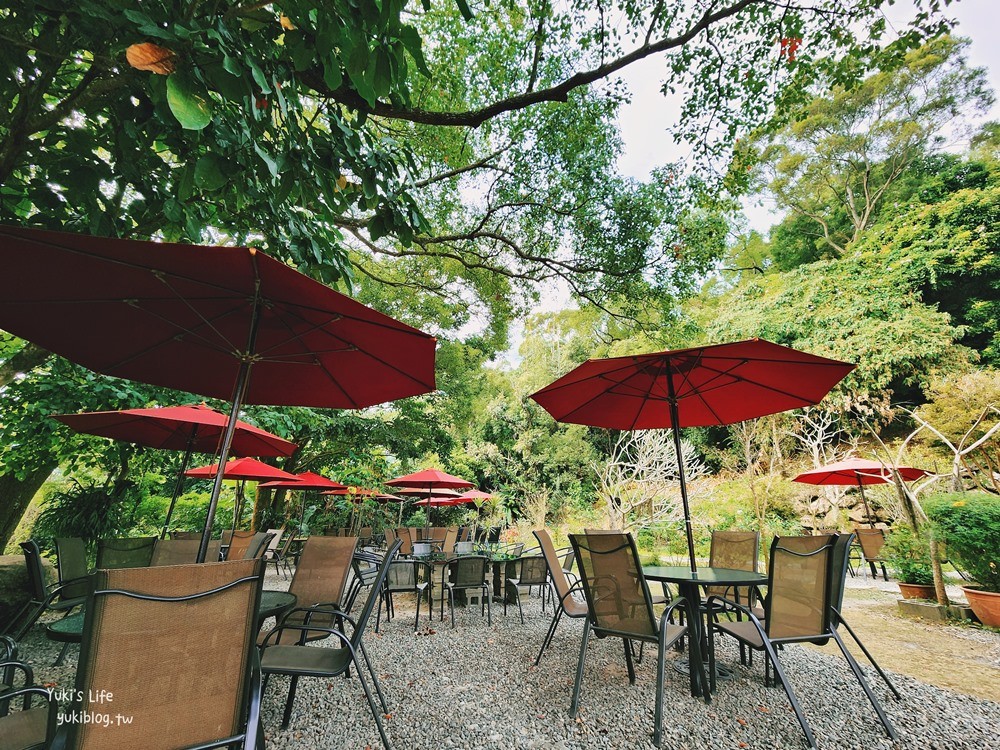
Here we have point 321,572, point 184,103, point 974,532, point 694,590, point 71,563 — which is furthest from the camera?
point 974,532

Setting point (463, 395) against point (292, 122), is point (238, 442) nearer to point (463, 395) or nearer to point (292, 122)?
point (292, 122)

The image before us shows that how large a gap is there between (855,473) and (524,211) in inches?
289

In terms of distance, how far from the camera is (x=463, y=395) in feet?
40.5

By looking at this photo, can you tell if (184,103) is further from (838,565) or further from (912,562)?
(912,562)

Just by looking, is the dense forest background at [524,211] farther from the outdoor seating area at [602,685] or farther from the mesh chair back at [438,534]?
the mesh chair back at [438,534]

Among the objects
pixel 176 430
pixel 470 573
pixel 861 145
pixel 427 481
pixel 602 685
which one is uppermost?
pixel 861 145

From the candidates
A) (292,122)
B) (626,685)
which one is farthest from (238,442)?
(626,685)

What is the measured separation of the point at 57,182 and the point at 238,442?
115 inches

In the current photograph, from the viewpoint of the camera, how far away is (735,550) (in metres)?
3.92

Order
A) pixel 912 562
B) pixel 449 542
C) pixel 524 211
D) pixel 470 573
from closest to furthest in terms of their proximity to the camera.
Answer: pixel 470 573 < pixel 912 562 < pixel 449 542 < pixel 524 211

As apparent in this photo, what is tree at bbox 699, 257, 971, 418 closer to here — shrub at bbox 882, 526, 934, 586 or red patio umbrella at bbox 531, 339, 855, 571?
shrub at bbox 882, 526, 934, 586

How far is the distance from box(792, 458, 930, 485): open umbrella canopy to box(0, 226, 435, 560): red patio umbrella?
7290 mm

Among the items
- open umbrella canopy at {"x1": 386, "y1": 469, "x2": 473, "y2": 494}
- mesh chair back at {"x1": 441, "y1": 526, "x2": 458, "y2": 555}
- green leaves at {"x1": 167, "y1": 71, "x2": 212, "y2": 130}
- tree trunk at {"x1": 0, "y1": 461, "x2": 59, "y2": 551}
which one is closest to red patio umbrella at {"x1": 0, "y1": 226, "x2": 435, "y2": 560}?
green leaves at {"x1": 167, "y1": 71, "x2": 212, "y2": 130}

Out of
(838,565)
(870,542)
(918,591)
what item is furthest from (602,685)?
(870,542)
